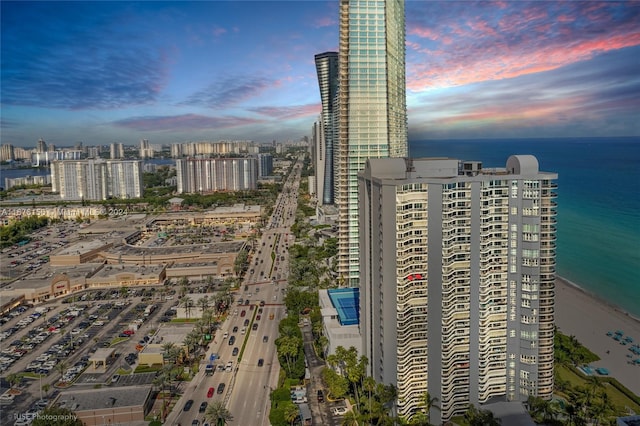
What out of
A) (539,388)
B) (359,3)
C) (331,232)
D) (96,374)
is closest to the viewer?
(539,388)

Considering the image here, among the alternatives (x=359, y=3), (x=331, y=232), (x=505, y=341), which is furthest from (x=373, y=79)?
(x=331, y=232)

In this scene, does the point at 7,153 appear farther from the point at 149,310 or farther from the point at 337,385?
the point at 337,385

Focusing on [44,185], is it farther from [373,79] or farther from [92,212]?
[373,79]

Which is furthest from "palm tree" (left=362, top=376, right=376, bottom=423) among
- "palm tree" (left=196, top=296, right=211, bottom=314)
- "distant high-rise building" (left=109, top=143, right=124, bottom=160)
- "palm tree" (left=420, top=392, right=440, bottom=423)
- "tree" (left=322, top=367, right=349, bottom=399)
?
"distant high-rise building" (left=109, top=143, right=124, bottom=160)

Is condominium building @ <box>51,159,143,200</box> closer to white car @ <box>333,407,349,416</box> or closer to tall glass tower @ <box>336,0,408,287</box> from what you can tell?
tall glass tower @ <box>336,0,408,287</box>

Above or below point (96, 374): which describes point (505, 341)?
above

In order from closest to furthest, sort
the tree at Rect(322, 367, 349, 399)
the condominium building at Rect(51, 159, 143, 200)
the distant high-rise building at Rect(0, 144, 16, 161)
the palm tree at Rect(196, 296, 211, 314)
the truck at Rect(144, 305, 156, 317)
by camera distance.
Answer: the tree at Rect(322, 367, 349, 399)
the palm tree at Rect(196, 296, 211, 314)
the truck at Rect(144, 305, 156, 317)
the condominium building at Rect(51, 159, 143, 200)
the distant high-rise building at Rect(0, 144, 16, 161)
